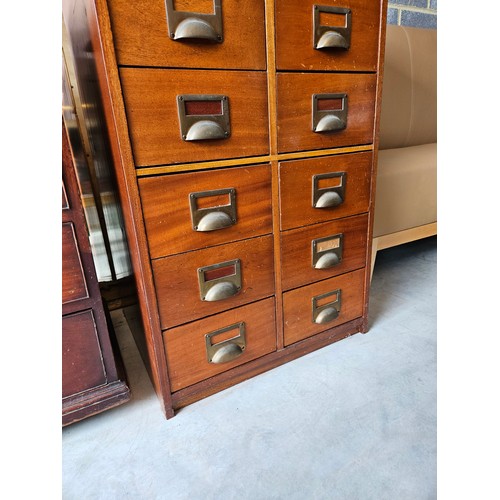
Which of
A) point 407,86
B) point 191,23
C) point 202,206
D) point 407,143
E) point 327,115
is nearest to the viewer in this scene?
point 191,23

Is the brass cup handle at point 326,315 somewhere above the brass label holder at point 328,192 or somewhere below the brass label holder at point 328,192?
below

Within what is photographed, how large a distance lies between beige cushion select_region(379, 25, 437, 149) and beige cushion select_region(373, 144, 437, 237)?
0.25 metres

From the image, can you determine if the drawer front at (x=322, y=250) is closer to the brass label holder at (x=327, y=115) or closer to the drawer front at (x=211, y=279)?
the drawer front at (x=211, y=279)

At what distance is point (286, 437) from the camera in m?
0.78

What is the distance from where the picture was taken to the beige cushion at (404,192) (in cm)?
130

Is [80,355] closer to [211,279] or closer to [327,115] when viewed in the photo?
[211,279]

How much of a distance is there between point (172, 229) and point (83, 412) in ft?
1.54

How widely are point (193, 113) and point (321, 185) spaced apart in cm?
37

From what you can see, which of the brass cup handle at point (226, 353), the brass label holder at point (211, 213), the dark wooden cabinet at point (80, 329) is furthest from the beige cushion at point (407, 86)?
the dark wooden cabinet at point (80, 329)

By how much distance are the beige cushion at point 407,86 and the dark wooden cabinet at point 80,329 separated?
4.62ft

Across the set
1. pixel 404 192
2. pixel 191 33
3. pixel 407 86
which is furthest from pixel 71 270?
pixel 407 86

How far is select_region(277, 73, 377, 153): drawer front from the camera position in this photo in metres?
0.78

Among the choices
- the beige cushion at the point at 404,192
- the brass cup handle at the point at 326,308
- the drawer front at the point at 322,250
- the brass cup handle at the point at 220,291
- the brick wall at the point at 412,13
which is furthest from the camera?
the brick wall at the point at 412,13
